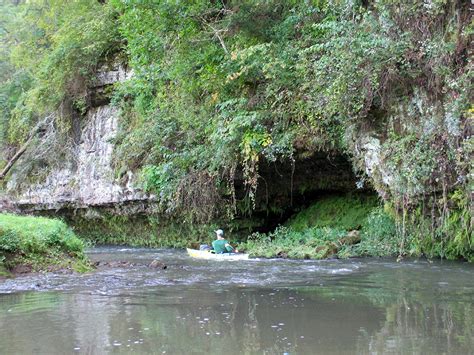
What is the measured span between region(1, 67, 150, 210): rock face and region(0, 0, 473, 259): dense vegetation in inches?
26.0

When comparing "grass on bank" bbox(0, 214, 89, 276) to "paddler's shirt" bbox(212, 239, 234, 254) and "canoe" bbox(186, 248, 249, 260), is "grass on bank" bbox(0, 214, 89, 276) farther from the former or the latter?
"paddler's shirt" bbox(212, 239, 234, 254)

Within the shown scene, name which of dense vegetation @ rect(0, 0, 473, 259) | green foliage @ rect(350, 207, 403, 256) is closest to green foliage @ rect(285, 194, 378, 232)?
green foliage @ rect(350, 207, 403, 256)

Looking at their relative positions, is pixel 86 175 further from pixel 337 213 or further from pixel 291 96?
pixel 291 96

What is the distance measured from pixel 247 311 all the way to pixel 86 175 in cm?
1584

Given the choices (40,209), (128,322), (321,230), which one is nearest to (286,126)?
(321,230)

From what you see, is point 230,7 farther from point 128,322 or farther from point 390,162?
point 128,322

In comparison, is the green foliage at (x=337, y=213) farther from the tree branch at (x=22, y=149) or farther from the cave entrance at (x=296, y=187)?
the tree branch at (x=22, y=149)

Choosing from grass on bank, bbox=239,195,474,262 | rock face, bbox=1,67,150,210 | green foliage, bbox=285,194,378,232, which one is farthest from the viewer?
rock face, bbox=1,67,150,210

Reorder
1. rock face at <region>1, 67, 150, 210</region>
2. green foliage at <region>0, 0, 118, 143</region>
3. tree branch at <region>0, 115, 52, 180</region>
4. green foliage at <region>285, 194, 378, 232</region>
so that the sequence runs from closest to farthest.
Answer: green foliage at <region>285, 194, 378, 232</region>, rock face at <region>1, 67, 150, 210</region>, green foliage at <region>0, 0, 118, 143</region>, tree branch at <region>0, 115, 52, 180</region>

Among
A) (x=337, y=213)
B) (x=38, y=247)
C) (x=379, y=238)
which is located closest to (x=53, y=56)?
(x=38, y=247)

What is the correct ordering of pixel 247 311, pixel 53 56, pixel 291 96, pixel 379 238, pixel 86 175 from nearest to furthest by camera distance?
pixel 247 311 < pixel 291 96 < pixel 379 238 < pixel 86 175 < pixel 53 56

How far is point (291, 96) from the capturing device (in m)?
13.8

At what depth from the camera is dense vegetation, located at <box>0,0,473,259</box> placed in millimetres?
10664

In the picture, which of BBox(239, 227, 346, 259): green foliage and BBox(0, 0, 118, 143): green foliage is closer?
BBox(239, 227, 346, 259): green foliage
